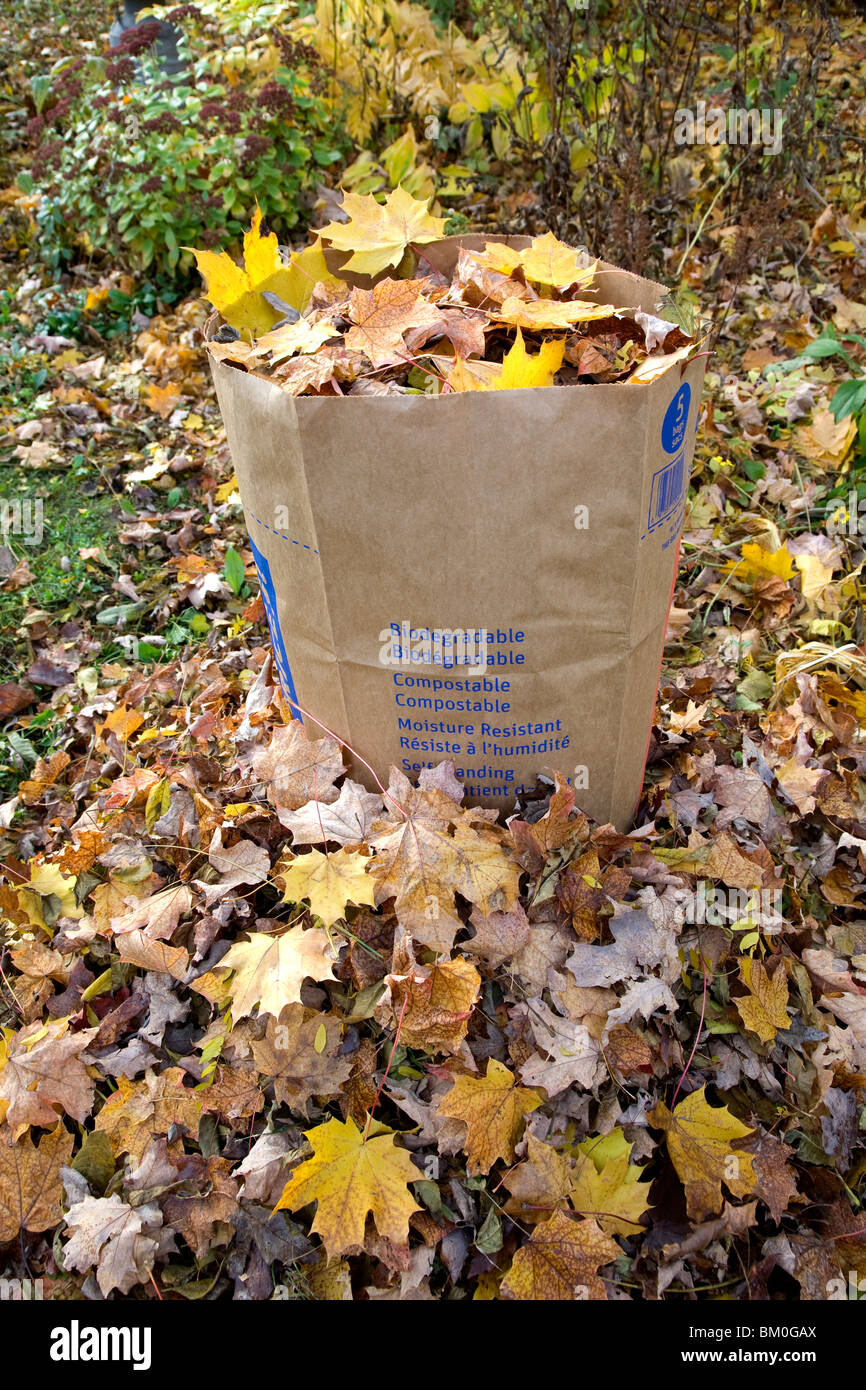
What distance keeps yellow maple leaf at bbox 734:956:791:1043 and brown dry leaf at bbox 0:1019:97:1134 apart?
39.8 inches

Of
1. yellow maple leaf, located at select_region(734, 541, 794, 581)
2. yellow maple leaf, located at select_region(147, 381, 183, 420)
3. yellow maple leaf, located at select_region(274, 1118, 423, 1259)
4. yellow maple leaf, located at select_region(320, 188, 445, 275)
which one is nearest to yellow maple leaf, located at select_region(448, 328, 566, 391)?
yellow maple leaf, located at select_region(320, 188, 445, 275)

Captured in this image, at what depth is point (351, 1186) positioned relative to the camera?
115cm

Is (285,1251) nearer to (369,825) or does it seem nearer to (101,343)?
(369,825)

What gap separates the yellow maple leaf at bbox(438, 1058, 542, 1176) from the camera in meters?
1.19

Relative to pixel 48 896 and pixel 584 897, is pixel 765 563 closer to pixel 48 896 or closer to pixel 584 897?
pixel 584 897

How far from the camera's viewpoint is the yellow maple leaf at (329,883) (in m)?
1.21

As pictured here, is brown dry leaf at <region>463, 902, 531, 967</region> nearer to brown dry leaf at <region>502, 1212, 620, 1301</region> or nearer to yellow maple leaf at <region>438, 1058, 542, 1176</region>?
yellow maple leaf at <region>438, 1058, 542, 1176</region>

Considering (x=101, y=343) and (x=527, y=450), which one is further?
(x=101, y=343)

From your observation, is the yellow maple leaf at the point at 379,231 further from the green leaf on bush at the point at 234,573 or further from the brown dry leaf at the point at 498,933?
the green leaf on bush at the point at 234,573

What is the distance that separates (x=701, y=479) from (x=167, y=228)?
8.35 ft

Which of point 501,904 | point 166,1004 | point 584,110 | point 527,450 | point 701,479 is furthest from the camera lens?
point 584,110

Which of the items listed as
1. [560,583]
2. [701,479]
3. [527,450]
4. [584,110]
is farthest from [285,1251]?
[584,110]

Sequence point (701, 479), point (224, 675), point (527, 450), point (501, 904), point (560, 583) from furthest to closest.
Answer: point (701, 479) → point (224, 675) → point (501, 904) → point (560, 583) → point (527, 450)
